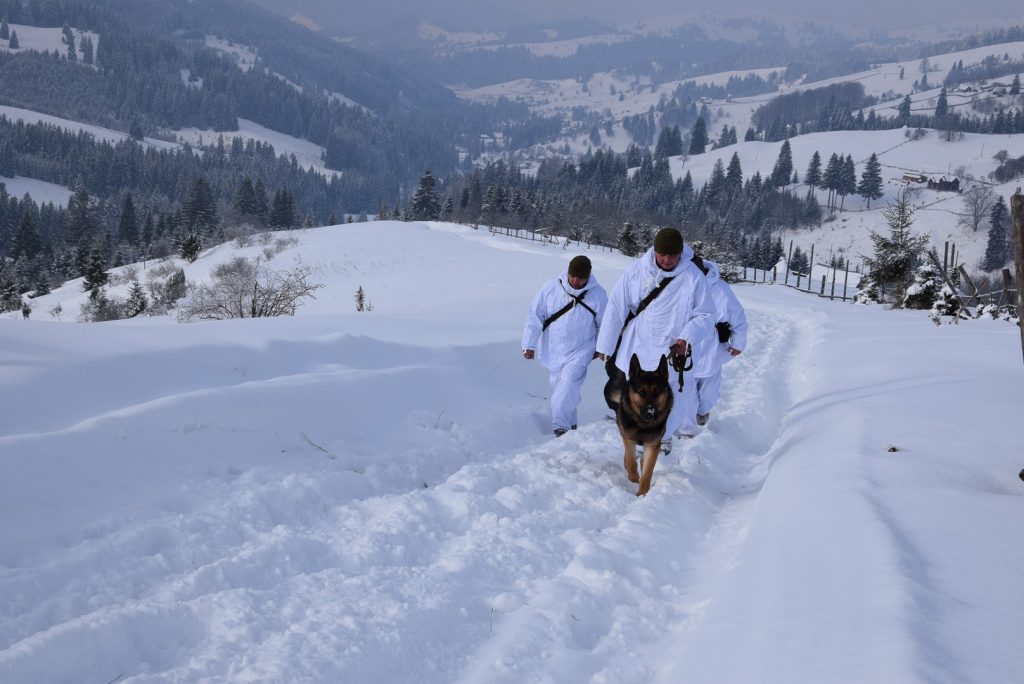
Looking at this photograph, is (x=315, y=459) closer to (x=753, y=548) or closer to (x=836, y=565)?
(x=753, y=548)

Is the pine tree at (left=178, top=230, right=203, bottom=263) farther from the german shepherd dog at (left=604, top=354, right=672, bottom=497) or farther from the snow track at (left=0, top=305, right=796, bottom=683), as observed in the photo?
the german shepherd dog at (left=604, top=354, right=672, bottom=497)

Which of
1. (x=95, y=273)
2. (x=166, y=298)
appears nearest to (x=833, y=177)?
(x=95, y=273)

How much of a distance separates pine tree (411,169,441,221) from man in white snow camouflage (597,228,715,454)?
90468 mm

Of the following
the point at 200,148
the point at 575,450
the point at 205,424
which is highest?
the point at 200,148

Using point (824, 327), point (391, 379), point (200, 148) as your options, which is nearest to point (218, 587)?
point (391, 379)

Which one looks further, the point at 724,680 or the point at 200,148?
the point at 200,148

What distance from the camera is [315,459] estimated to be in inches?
208

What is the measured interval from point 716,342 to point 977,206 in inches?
5282

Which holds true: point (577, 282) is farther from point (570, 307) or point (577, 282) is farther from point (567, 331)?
point (567, 331)

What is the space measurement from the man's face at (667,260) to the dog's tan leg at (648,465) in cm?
164

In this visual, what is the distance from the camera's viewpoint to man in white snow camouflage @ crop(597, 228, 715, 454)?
5895mm

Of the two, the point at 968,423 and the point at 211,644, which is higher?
the point at 968,423

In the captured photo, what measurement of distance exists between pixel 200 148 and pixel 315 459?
211 metres

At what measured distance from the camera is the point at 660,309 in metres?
6.01
